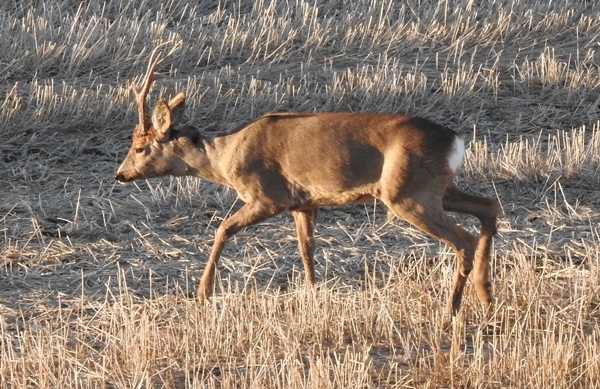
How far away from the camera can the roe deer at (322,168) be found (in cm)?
796

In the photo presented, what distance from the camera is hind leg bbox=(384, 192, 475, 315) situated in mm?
7938

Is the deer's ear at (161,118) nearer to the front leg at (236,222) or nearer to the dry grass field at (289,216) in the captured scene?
the front leg at (236,222)

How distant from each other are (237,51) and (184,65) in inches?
30.5

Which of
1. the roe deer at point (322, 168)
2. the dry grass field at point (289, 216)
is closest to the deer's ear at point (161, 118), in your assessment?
the roe deer at point (322, 168)

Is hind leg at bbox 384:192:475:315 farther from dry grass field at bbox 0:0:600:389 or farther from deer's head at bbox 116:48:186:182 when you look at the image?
deer's head at bbox 116:48:186:182

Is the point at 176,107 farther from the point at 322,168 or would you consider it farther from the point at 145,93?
the point at 322,168

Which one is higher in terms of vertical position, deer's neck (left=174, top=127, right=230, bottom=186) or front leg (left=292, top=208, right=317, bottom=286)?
deer's neck (left=174, top=127, right=230, bottom=186)

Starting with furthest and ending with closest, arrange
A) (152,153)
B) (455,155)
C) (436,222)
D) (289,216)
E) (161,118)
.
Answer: (289,216)
(152,153)
(161,118)
(455,155)
(436,222)

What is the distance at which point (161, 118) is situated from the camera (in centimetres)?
851

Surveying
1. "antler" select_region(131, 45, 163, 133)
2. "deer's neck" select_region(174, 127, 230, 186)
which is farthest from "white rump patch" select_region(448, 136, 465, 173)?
"antler" select_region(131, 45, 163, 133)

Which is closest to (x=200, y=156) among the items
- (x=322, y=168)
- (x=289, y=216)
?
(x=322, y=168)

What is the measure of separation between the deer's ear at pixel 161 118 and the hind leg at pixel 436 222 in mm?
1691

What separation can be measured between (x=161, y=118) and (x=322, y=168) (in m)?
1.22

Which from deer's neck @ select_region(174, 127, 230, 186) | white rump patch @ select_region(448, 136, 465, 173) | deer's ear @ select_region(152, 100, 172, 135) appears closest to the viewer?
white rump patch @ select_region(448, 136, 465, 173)
